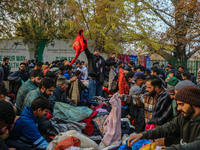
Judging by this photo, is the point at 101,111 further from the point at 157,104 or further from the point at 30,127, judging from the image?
the point at 30,127

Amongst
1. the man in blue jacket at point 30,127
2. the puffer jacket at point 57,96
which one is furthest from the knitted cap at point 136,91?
the man in blue jacket at point 30,127

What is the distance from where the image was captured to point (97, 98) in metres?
6.18

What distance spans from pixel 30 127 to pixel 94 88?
11.9 feet

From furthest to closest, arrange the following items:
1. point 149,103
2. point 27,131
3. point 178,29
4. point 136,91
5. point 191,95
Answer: point 178,29, point 136,91, point 149,103, point 27,131, point 191,95

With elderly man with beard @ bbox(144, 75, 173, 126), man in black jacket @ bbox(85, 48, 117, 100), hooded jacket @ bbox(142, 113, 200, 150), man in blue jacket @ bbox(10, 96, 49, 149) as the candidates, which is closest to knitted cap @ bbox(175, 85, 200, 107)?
hooded jacket @ bbox(142, 113, 200, 150)

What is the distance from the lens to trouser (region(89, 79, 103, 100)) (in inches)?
246

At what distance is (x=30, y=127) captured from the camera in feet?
9.21

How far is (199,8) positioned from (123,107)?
8056 millimetres

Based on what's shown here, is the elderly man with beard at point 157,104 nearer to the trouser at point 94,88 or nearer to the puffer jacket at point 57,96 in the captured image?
the puffer jacket at point 57,96

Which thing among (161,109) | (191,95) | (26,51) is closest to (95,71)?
(161,109)

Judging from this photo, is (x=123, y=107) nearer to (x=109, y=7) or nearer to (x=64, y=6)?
(x=109, y=7)

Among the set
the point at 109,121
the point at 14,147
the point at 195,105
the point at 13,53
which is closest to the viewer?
the point at 195,105

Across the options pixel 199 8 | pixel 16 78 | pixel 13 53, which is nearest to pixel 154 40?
pixel 199 8

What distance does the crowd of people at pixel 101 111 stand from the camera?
2.08 m
